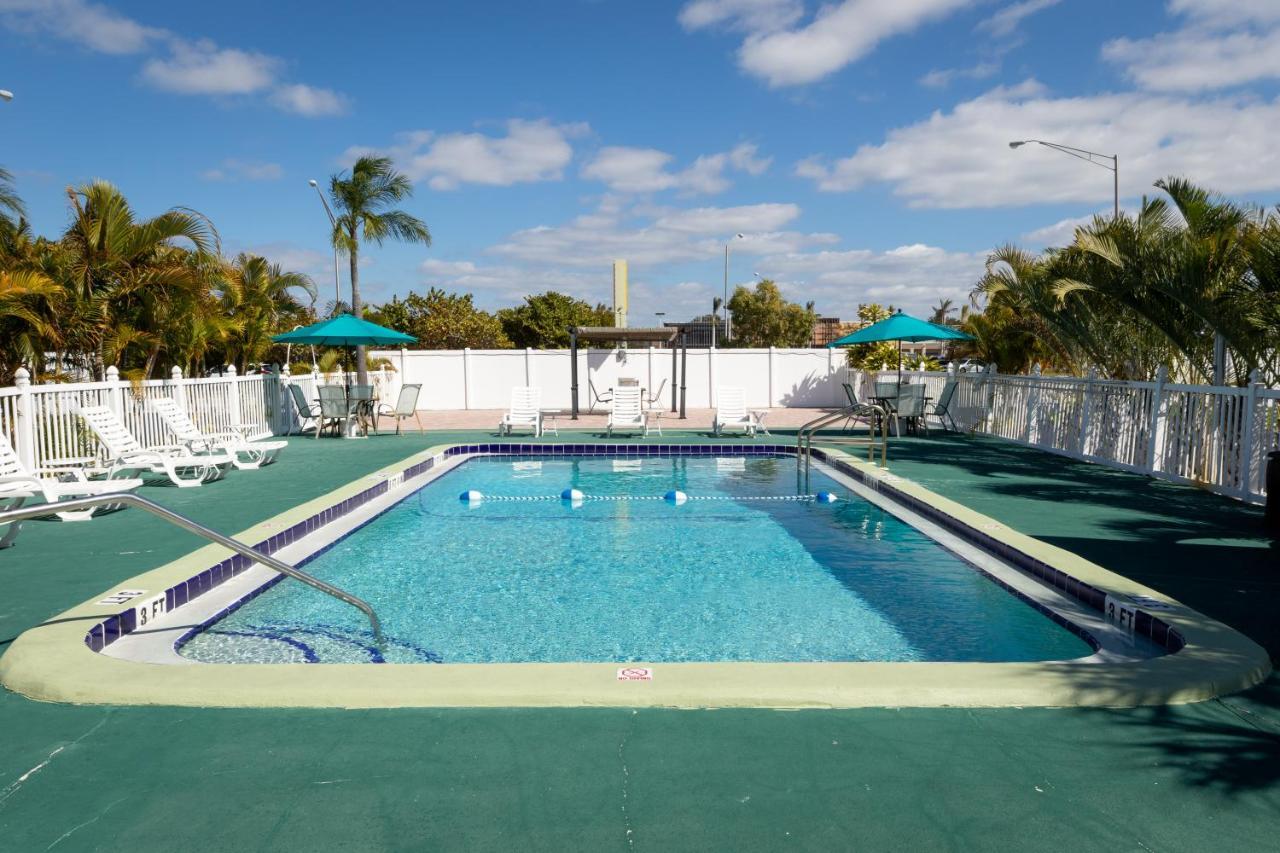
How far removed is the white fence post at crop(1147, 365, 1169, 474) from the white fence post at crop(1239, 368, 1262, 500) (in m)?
1.52

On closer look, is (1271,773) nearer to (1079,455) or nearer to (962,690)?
(962,690)

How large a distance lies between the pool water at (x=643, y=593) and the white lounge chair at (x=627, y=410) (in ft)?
18.4

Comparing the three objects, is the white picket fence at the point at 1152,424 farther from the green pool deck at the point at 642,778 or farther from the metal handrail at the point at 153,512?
the metal handrail at the point at 153,512

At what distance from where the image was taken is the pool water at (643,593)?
472cm

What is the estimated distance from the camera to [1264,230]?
8.23 metres

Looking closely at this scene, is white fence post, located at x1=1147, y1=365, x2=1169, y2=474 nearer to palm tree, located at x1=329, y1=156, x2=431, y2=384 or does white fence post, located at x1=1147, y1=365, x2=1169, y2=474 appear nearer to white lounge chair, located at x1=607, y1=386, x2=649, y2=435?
white lounge chair, located at x1=607, y1=386, x2=649, y2=435

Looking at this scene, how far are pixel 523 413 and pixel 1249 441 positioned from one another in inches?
427

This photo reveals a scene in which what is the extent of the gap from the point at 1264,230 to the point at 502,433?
11215 millimetres

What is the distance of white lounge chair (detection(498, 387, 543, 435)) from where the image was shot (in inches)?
589

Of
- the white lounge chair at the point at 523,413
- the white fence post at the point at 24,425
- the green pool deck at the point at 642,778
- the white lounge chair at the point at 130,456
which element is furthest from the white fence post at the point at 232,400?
the green pool deck at the point at 642,778

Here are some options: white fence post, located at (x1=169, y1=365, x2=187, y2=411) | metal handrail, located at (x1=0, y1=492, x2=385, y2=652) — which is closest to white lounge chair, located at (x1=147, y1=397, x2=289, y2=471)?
white fence post, located at (x1=169, y1=365, x2=187, y2=411)

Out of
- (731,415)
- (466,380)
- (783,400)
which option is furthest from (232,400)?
(783,400)

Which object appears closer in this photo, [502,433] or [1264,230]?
[1264,230]

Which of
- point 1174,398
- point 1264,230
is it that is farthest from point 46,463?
point 1264,230
